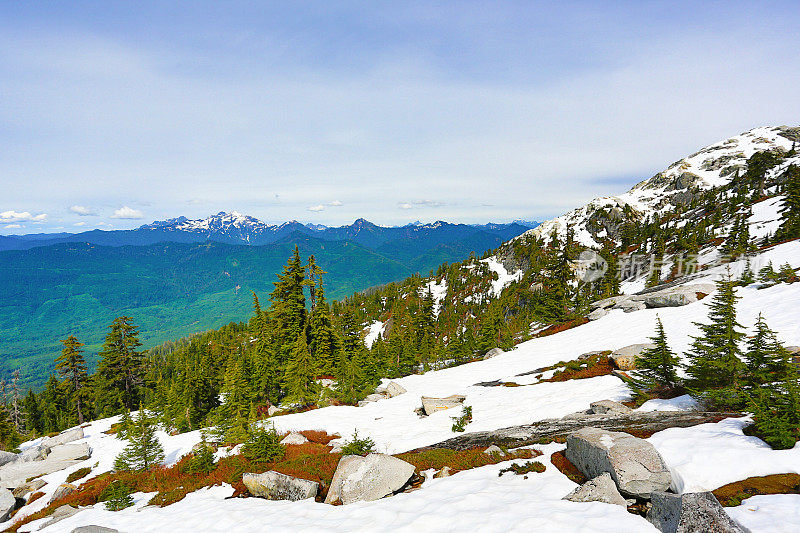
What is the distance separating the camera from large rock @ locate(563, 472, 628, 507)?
821cm

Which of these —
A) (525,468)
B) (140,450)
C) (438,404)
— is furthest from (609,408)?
(140,450)

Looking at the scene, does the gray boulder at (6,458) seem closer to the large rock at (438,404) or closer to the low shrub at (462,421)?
the large rock at (438,404)

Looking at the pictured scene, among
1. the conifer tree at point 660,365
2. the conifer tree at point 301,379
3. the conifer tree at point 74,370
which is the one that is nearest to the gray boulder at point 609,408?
the conifer tree at point 660,365

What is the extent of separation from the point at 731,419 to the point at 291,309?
38704 millimetres

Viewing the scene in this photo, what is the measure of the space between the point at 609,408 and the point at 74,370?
67.4 meters

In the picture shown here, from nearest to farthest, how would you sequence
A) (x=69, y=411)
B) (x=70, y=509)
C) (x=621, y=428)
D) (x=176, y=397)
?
(x=621, y=428)
(x=70, y=509)
(x=176, y=397)
(x=69, y=411)

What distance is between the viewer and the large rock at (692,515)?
6.08 meters

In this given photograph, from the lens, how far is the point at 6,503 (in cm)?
1900

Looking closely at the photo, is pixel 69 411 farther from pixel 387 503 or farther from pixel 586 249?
pixel 586 249

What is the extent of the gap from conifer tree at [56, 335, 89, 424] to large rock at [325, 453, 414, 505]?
54.3 m

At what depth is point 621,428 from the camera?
12906 millimetres

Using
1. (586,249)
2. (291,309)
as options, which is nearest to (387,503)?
(291,309)

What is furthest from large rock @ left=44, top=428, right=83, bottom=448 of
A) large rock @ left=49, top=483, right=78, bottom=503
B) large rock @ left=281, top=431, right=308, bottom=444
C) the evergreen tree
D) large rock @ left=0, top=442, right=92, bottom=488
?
large rock @ left=281, top=431, right=308, bottom=444

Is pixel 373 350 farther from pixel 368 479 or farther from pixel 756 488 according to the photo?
pixel 756 488
